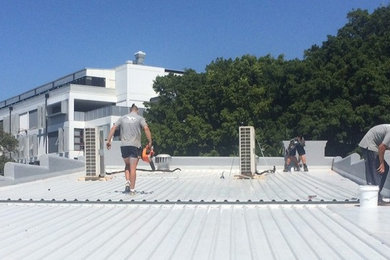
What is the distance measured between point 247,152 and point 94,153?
3.86 meters

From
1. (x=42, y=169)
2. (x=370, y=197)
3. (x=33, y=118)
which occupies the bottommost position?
(x=370, y=197)

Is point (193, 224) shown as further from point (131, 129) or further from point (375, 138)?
point (375, 138)

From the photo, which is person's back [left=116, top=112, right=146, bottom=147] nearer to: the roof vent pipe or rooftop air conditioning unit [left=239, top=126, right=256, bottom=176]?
rooftop air conditioning unit [left=239, top=126, right=256, bottom=176]

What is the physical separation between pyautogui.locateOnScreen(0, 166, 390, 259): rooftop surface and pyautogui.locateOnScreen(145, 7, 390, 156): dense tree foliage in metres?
20.9

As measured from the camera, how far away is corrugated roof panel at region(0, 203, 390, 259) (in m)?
5.07

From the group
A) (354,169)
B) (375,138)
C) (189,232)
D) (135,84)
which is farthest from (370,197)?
(135,84)

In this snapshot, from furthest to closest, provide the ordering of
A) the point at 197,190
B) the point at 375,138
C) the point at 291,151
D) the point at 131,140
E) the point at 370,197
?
the point at 291,151 < the point at 197,190 < the point at 131,140 < the point at 375,138 < the point at 370,197

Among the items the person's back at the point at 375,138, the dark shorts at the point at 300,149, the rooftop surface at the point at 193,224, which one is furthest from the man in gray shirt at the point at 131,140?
the dark shorts at the point at 300,149

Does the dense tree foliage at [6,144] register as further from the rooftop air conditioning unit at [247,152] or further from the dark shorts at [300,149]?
the rooftop air conditioning unit at [247,152]

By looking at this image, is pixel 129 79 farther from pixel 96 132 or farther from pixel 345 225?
pixel 345 225

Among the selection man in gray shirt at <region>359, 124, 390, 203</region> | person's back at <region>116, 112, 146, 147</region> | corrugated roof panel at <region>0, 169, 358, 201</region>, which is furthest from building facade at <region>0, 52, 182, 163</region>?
man in gray shirt at <region>359, 124, 390, 203</region>

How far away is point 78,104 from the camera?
57969 millimetres

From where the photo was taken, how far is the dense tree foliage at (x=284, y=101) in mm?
30859

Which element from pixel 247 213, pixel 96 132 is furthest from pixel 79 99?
pixel 247 213
